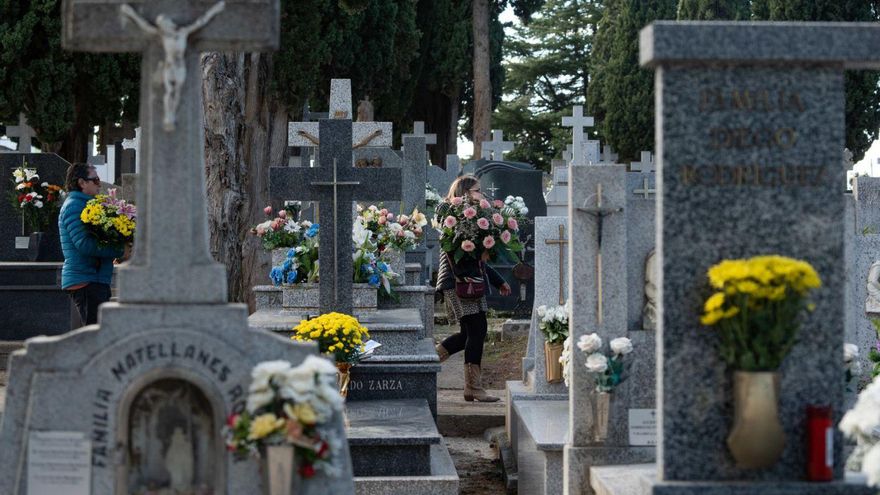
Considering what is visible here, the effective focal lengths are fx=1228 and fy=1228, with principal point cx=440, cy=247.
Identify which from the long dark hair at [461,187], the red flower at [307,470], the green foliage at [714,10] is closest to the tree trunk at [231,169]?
the long dark hair at [461,187]

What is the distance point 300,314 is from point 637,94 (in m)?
26.1

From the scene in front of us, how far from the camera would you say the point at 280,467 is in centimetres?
467

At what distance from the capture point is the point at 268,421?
4.61 metres

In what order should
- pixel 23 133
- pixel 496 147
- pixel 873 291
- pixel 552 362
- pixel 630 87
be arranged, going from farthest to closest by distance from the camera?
pixel 630 87
pixel 496 147
pixel 23 133
pixel 873 291
pixel 552 362

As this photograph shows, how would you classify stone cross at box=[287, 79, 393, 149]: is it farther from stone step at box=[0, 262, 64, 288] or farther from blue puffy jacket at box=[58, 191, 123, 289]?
blue puffy jacket at box=[58, 191, 123, 289]

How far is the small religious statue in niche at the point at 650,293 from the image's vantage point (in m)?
6.75

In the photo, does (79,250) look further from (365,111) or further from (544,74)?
(544,74)

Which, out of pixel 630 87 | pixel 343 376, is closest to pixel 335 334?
pixel 343 376

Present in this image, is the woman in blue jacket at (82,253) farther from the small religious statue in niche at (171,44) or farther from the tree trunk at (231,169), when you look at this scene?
the small religious statue in niche at (171,44)

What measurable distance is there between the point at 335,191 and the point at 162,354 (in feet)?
12.5

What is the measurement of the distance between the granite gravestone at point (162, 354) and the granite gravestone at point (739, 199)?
139 centimetres

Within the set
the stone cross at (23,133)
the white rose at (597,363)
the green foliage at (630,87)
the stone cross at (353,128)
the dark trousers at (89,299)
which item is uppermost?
the green foliage at (630,87)

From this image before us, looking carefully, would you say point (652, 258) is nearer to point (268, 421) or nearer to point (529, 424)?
point (529, 424)

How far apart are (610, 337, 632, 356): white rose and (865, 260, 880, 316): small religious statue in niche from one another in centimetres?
487
